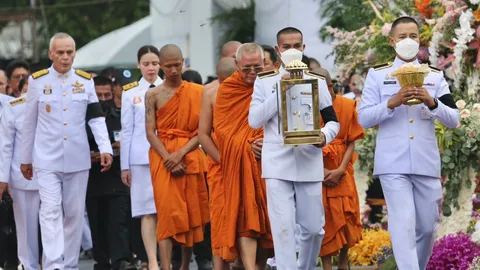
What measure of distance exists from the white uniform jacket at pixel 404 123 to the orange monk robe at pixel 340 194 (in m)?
1.55

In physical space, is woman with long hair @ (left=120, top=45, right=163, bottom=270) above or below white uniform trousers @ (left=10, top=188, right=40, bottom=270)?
above

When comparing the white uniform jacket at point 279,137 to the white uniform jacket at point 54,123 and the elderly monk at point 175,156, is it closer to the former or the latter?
the elderly monk at point 175,156

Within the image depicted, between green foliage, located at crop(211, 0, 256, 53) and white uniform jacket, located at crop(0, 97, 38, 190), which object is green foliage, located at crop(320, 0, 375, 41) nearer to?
green foliage, located at crop(211, 0, 256, 53)

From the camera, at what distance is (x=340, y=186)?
12688 millimetres

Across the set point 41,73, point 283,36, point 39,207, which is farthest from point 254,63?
point 39,207

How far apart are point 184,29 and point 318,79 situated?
751cm

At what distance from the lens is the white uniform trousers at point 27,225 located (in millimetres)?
14016

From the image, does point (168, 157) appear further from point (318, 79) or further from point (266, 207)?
point (318, 79)

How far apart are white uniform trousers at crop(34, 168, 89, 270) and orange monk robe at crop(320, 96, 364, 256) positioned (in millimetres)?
2533

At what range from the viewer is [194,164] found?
13.2 m

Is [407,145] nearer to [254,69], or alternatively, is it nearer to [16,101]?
[254,69]

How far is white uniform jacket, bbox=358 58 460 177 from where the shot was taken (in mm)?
10805

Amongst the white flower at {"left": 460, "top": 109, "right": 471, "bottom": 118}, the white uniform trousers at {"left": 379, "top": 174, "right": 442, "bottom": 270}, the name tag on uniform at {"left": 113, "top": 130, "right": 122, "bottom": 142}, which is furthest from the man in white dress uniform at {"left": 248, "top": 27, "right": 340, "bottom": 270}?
the name tag on uniform at {"left": 113, "top": 130, "right": 122, "bottom": 142}

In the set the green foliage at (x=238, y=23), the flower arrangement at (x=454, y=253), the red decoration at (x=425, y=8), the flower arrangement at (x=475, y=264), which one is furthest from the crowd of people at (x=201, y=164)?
the green foliage at (x=238, y=23)
